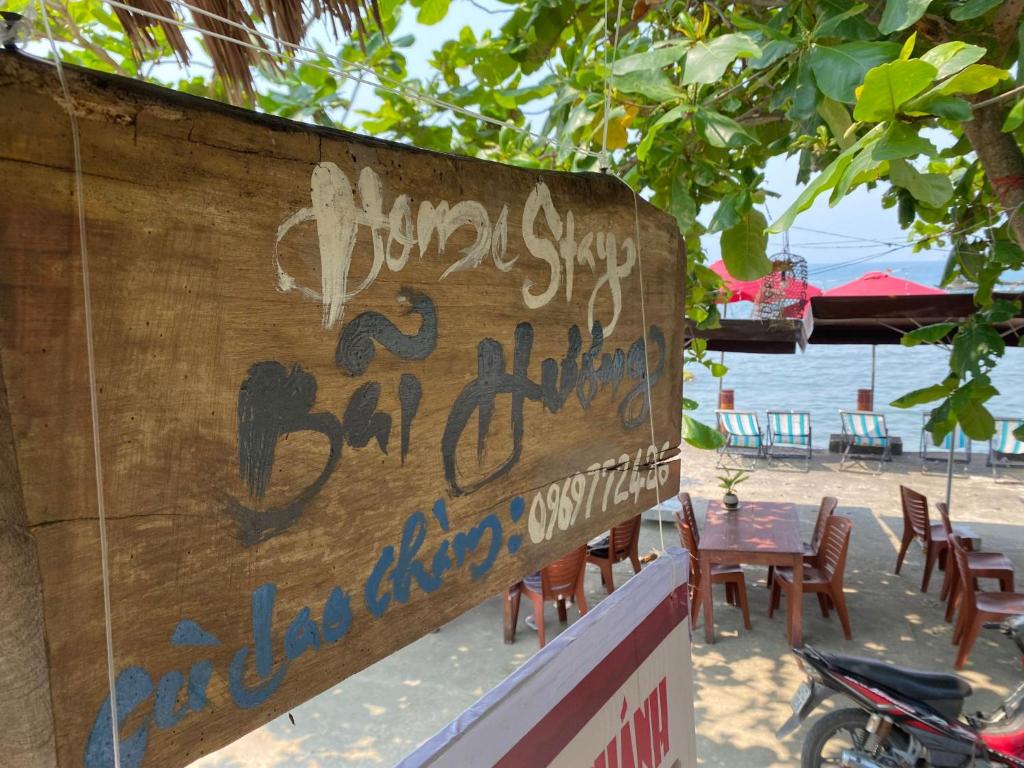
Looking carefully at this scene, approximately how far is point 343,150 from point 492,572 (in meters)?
0.52

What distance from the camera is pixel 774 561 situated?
490 cm

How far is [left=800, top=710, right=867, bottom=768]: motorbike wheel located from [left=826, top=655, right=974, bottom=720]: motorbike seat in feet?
0.74

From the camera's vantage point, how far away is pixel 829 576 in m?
5.12

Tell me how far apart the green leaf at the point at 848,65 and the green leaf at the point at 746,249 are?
59 centimetres

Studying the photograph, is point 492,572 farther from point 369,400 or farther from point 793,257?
point 793,257

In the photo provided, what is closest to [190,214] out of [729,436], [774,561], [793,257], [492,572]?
[492,572]

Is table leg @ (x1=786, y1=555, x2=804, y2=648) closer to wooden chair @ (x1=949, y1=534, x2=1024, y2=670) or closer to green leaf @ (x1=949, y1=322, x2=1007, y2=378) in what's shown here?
wooden chair @ (x1=949, y1=534, x2=1024, y2=670)

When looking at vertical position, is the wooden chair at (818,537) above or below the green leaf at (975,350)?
below

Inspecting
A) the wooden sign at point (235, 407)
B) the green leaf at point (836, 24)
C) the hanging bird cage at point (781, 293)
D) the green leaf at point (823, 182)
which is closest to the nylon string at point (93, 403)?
the wooden sign at point (235, 407)

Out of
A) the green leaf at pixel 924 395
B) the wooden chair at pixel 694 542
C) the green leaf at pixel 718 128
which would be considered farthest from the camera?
the wooden chair at pixel 694 542

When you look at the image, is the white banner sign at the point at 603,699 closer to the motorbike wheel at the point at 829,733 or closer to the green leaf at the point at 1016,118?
the green leaf at the point at 1016,118

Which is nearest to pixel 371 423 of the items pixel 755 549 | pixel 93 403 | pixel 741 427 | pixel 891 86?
pixel 93 403

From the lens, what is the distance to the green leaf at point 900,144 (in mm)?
904

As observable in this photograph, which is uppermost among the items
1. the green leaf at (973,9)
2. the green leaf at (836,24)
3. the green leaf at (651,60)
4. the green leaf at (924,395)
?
the green leaf at (836,24)
